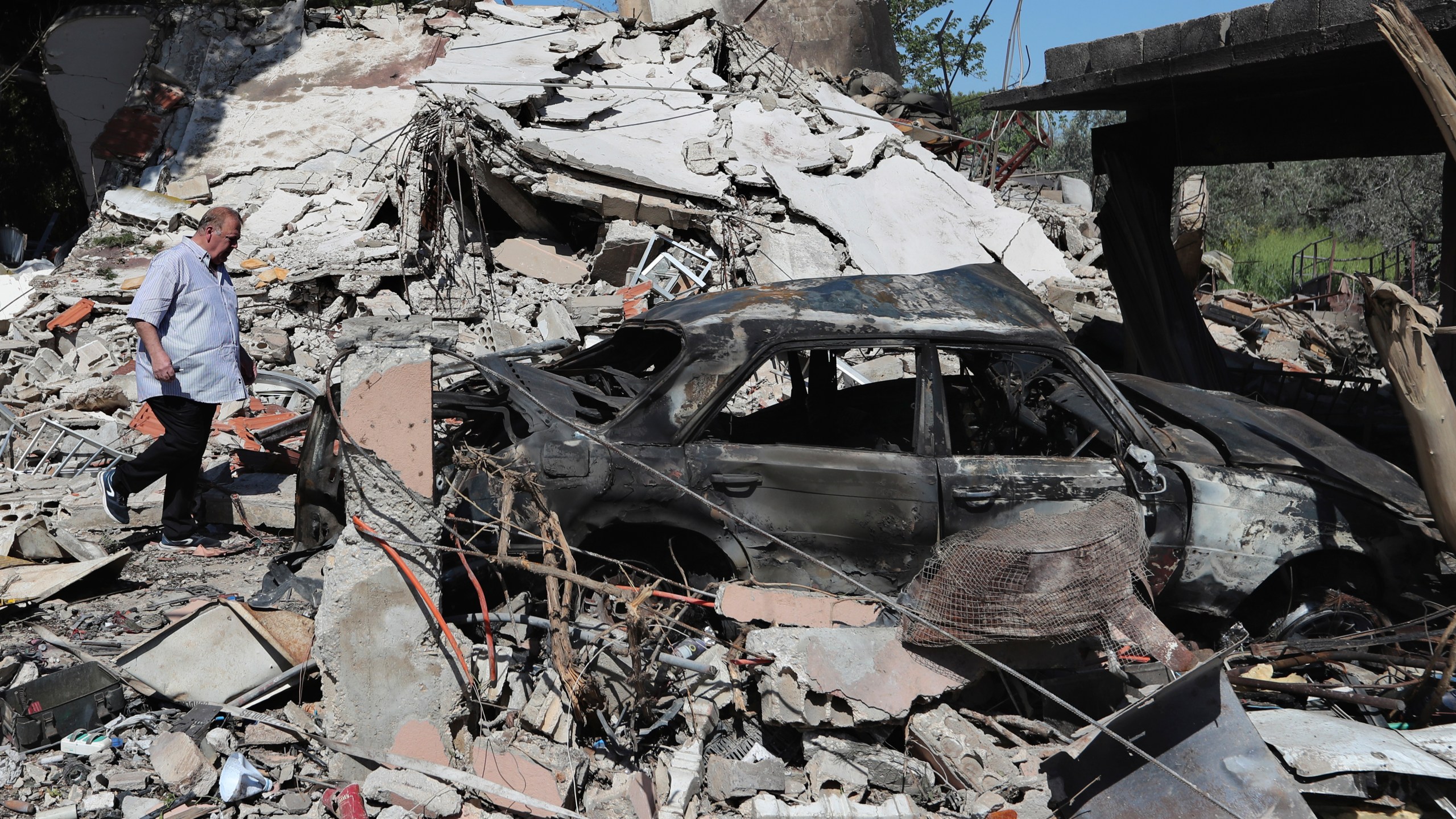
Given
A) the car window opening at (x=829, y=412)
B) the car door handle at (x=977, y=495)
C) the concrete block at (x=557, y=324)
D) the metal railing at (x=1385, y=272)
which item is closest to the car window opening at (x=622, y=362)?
the car window opening at (x=829, y=412)

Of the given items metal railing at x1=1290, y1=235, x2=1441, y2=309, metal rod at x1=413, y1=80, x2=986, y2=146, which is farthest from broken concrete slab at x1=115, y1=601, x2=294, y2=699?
metal railing at x1=1290, y1=235, x2=1441, y2=309

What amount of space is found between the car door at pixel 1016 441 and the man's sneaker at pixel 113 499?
400 cm

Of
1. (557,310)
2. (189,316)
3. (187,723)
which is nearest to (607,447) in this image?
(187,723)

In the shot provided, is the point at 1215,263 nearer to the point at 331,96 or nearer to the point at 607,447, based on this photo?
the point at 331,96

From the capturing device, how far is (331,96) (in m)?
10.6

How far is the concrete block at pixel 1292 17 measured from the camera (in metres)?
4.92

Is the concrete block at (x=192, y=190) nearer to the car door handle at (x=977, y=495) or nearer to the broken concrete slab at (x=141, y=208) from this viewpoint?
the broken concrete slab at (x=141, y=208)

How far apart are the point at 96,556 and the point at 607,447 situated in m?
2.72

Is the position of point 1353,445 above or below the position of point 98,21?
below

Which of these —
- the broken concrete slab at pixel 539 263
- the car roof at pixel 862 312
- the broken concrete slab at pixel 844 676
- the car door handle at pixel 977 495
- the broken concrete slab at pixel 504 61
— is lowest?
the broken concrete slab at pixel 844 676

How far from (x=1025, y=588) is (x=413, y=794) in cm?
211

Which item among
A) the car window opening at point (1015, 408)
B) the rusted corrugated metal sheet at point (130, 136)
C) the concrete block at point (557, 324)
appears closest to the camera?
the car window opening at point (1015, 408)

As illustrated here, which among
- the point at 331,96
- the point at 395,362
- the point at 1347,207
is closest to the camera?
the point at 395,362

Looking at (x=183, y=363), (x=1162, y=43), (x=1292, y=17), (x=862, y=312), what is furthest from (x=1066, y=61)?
(x=183, y=363)
